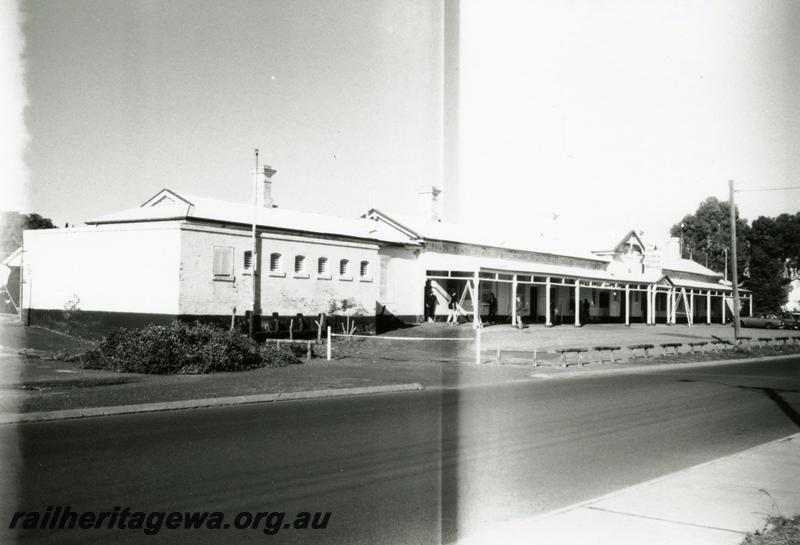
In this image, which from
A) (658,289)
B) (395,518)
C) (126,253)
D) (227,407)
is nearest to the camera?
(395,518)

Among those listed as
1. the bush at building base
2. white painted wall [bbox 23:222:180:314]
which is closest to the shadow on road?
the bush at building base

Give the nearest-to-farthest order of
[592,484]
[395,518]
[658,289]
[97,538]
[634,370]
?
1. [97,538]
2. [395,518]
3. [592,484]
4. [634,370]
5. [658,289]

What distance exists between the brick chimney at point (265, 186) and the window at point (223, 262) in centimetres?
850

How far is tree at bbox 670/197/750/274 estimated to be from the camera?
100 metres

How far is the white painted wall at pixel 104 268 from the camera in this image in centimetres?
3094

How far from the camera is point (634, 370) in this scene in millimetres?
24312

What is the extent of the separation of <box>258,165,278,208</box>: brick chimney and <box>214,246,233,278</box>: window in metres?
8.50

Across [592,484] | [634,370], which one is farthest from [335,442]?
[634,370]

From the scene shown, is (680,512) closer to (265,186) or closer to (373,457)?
(373,457)

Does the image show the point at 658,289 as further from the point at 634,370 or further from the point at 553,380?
the point at 553,380

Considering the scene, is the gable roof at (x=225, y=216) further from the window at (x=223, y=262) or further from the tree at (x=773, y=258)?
the tree at (x=773, y=258)

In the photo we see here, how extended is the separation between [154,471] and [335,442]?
263 centimetres

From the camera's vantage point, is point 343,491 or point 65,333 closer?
point 343,491

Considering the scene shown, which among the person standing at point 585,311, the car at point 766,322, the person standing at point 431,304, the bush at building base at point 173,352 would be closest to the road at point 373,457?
the bush at building base at point 173,352
